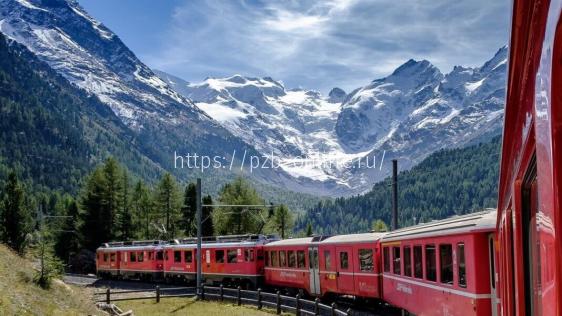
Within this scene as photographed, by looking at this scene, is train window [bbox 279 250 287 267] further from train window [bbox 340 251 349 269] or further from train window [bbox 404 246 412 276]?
train window [bbox 404 246 412 276]

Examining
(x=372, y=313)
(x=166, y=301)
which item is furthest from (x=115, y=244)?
(x=372, y=313)

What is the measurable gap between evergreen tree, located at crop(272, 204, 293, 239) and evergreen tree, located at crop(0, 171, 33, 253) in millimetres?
28645

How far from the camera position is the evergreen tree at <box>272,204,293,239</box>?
3177 inches

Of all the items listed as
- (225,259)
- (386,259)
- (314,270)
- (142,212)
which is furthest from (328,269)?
(142,212)

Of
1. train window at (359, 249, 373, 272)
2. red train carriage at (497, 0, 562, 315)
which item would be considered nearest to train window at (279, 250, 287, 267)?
train window at (359, 249, 373, 272)

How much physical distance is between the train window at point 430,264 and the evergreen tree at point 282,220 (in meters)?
64.0

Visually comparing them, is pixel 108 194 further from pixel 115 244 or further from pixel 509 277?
pixel 509 277

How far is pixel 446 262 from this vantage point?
555 inches

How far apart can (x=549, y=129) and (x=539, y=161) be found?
38 centimetres

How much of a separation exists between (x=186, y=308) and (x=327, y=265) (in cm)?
814

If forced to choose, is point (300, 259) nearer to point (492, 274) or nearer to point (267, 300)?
point (267, 300)

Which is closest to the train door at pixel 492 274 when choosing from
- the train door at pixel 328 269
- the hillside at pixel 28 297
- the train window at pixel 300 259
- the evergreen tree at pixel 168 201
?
the hillside at pixel 28 297

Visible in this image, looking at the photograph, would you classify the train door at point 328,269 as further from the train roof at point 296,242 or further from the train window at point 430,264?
the train window at point 430,264

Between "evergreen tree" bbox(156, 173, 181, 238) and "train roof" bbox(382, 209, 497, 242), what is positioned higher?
"evergreen tree" bbox(156, 173, 181, 238)
